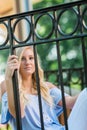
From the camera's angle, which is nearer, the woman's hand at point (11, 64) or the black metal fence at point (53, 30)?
the black metal fence at point (53, 30)

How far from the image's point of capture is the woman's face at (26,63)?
7.25 feet

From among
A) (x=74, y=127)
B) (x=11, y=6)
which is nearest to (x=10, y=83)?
(x=74, y=127)

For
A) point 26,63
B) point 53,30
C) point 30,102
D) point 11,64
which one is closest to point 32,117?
point 30,102

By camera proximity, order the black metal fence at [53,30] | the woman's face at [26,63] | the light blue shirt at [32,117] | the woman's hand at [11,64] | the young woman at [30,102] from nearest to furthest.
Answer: the black metal fence at [53,30], the woman's hand at [11,64], the young woman at [30,102], the light blue shirt at [32,117], the woman's face at [26,63]

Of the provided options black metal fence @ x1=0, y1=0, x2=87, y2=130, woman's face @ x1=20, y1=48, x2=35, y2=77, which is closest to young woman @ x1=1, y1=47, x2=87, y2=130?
woman's face @ x1=20, y1=48, x2=35, y2=77

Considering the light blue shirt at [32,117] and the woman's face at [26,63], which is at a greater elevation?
the woman's face at [26,63]

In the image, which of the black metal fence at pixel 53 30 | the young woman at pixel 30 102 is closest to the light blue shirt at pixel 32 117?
the young woman at pixel 30 102

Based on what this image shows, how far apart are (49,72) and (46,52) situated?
3.34 metres

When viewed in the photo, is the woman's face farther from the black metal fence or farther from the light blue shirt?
the black metal fence

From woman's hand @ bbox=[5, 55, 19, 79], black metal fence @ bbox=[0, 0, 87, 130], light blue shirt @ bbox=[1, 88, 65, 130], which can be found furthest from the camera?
light blue shirt @ bbox=[1, 88, 65, 130]

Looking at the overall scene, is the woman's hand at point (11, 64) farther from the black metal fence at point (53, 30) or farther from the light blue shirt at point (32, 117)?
the light blue shirt at point (32, 117)

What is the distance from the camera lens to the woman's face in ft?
7.25

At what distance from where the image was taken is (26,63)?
87.0 inches

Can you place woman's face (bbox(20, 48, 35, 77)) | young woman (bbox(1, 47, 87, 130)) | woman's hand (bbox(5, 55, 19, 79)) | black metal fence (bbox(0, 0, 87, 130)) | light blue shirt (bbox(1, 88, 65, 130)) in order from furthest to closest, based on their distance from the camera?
woman's face (bbox(20, 48, 35, 77)) < light blue shirt (bbox(1, 88, 65, 130)) < young woman (bbox(1, 47, 87, 130)) < woman's hand (bbox(5, 55, 19, 79)) < black metal fence (bbox(0, 0, 87, 130))
